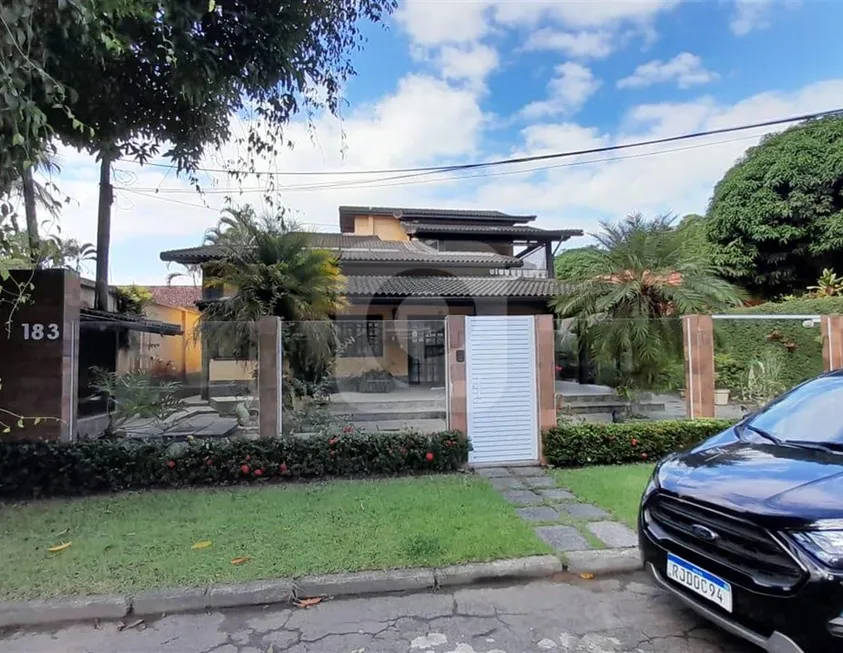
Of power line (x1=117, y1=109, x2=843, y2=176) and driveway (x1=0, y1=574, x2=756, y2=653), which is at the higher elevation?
power line (x1=117, y1=109, x2=843, y2=176)

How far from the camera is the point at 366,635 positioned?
9.24ft

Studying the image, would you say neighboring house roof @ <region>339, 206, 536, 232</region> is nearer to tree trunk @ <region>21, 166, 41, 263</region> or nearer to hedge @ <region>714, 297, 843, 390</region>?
hedge @ <region>714, 297, 843, 390</region>

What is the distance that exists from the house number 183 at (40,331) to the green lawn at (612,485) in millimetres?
6062

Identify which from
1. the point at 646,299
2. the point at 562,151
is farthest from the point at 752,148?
the point at 646,299

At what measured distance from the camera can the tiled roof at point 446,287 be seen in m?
14.0

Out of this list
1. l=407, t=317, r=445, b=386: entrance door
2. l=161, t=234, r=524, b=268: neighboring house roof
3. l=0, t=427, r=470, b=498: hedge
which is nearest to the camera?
l=0, t=427, r=470, b=498: hedge

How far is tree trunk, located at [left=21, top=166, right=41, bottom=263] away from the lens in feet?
17.3

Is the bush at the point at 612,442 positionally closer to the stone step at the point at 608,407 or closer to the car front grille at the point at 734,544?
the stone step at the point at 608,407

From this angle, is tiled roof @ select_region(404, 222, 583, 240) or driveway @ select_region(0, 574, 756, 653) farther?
tiled roof @ select_region(404, 222, 583, 240)

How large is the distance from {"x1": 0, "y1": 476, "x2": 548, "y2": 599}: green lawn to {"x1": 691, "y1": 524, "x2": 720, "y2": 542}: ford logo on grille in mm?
1437

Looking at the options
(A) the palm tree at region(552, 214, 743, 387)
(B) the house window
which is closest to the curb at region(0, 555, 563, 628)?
(B) the house window

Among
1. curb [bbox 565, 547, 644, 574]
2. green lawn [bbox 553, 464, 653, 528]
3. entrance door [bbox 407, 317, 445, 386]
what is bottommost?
curb [bbox 565, 547, 644, 574]

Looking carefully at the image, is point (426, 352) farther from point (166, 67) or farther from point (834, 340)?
point (834, 340)

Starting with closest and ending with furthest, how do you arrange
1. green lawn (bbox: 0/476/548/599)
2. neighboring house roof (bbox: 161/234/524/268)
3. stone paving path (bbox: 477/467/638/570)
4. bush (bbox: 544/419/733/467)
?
green lawn (bbox: 0/476/548/599)
stone paving path (bbox: 477/467/638/570)
bush (bbox: 544/419/733/467)
neighboring house roof (bbox: 161/234/524/268)
